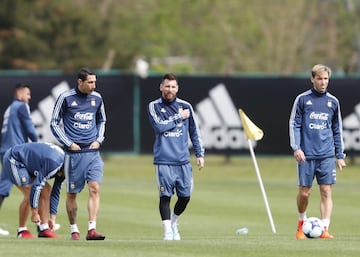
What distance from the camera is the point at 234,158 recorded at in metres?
39.5

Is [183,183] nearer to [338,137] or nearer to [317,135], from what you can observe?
[317,135]

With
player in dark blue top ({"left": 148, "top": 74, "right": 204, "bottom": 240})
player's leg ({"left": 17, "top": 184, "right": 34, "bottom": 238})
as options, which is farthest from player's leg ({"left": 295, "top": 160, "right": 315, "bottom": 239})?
player's leg ({"left": 17, "top": 184, "right": 34, "bottom": 238})

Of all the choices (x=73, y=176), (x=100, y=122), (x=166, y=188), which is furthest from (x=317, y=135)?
(x=73, y=176)

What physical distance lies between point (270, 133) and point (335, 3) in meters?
22.1

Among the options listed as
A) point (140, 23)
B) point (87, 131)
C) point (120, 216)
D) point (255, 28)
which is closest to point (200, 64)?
point (140, 23)

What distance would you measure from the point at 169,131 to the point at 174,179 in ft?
2.08

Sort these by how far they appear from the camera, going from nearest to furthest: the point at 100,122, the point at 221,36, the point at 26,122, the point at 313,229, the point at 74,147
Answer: the point at 74,147 < the point at 100,122 < the point at 313,229 < the point at 26,122 < the point at 221,36

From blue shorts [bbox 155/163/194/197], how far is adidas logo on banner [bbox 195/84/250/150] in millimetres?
18461

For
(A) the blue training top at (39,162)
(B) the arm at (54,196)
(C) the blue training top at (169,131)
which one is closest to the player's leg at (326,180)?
(C) the blue training top at (169,131)

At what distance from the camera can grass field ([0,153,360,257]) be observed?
1494 centimetres

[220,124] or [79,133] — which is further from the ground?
[220,124]

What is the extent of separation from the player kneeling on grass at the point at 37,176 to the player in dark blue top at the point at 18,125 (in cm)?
193

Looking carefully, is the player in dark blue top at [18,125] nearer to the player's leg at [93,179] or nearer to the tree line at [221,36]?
the player's leg at [93,179]

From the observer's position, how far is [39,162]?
18.0m
